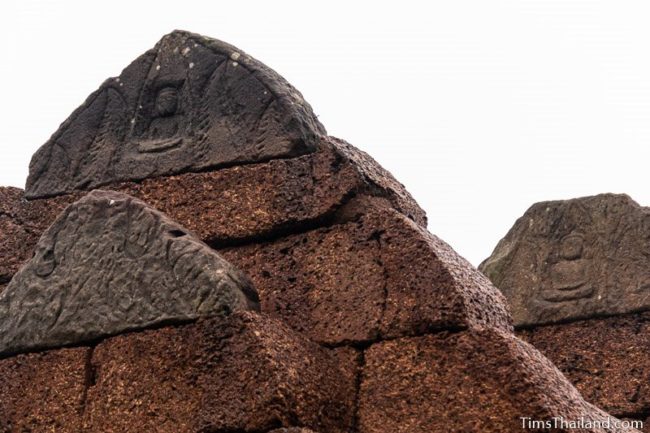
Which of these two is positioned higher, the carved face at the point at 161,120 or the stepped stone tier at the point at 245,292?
the carved face at the point at 161,120

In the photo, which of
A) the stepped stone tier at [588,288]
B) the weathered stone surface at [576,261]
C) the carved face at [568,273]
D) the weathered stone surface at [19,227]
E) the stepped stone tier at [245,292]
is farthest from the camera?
the carved face at [568,273]

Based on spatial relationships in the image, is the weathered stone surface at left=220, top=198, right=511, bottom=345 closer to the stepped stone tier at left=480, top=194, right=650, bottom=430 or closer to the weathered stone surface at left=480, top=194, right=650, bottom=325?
the stepped stone tier at left=480, top=194, right=650, bottom=430

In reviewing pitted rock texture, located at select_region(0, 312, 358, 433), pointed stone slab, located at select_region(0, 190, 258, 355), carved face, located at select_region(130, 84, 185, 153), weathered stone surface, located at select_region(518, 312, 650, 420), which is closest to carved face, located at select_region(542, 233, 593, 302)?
weathered stone surface, located at select_region(518, 312, 650, 420)

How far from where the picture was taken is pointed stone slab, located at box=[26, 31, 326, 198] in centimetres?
629

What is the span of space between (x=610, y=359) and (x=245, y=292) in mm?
3731

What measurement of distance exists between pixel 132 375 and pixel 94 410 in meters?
0.25

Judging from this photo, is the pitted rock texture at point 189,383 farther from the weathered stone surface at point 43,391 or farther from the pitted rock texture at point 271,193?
the pitted rock texture at point 271,193

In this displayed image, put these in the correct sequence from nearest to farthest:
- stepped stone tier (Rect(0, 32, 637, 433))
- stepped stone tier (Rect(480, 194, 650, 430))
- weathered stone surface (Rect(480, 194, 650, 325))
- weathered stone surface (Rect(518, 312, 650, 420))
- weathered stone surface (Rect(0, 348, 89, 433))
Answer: stepped stone tier (Rect(0, 32, 637, 433)), weathered stone surface (Rect(0, 348, 89, 433)), weathered stone surface (Rect(518, 312, 650, 420)), stepped stone tier (Rect(480, 194, 650, 430)), weathered stone surface (Rect(480, 194, 650, 325))

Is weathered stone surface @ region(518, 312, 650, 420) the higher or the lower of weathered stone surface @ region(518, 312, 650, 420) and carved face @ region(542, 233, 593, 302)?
the lower

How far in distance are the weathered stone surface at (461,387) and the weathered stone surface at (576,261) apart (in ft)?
11.0

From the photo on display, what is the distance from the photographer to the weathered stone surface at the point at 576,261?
883 centimetres

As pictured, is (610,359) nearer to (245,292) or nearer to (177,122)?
(177,122)

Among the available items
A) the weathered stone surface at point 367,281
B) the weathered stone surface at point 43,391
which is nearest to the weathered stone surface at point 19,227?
the weathered stone surface at point 43,391

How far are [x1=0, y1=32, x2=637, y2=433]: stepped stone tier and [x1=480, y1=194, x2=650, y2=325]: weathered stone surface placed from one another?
2802mm
